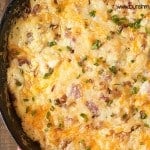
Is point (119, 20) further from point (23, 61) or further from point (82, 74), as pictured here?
point (23, 61)

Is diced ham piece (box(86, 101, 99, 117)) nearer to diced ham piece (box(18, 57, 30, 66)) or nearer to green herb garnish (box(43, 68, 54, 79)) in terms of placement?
green herb garnish (box(43, 68, 54, 79))

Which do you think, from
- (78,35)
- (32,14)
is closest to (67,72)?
(78,35)

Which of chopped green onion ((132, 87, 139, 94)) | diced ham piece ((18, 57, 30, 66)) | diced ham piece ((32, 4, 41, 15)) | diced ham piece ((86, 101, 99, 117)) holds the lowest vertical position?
diced ham piece ((86, 101, 99, 117))

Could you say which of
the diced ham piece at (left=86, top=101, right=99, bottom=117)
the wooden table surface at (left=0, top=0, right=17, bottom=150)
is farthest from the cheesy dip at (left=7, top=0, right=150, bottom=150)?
the wooden table surface at (left=0, top=0, right=17, bottom=150)

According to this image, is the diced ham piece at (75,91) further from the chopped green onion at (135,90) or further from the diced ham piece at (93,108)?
the chopped green onion at (135,90)

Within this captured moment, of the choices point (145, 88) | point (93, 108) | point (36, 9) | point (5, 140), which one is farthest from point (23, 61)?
point (5, 140)

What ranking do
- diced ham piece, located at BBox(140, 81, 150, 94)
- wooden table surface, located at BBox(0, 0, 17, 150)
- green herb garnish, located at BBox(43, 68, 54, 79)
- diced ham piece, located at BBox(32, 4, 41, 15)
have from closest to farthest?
diced ham piece, located at BBox(140, 81, 150, 94) < green herb garnish, located at BBox(43, 68, 54, 79) < diced ham piece, located at BBox(32, 4, 41, 15) < wooden table surface, located at BBox(0, 0, 17, 150)
